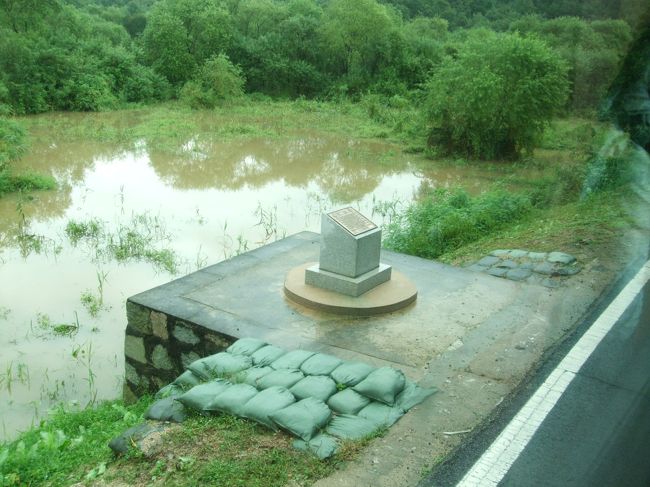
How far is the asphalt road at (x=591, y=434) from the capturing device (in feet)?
10.4

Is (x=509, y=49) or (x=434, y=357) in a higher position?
(x=509, y=49)

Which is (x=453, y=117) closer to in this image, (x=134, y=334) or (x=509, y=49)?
(x=509, y=49)

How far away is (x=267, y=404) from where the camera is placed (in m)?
3.62

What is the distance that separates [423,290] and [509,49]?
12197mm

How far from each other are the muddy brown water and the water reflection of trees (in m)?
0.05

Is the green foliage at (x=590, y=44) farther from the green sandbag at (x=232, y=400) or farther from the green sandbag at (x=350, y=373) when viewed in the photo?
the green sandbag at (x=232, y=400)

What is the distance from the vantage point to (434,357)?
4609 mm

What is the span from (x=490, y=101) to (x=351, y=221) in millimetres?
13716

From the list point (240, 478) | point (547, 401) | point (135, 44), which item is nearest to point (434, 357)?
point (547, 401)

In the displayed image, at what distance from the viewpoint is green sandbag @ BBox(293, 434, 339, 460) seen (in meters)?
3.31

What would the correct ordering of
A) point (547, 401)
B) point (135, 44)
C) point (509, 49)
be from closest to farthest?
1. point (547, 401)
2. point (509, 49)
3. point (135, 44)

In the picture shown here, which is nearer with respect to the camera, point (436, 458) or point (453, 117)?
point (436, 458)

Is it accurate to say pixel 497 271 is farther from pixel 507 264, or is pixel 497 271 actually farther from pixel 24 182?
pixel 24 182

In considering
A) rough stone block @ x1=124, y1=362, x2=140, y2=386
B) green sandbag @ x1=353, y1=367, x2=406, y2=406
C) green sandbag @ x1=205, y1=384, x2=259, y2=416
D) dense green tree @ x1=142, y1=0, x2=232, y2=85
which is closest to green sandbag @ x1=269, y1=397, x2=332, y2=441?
green sandbag @ x1=205, y1=384, x2=259, y2=416
